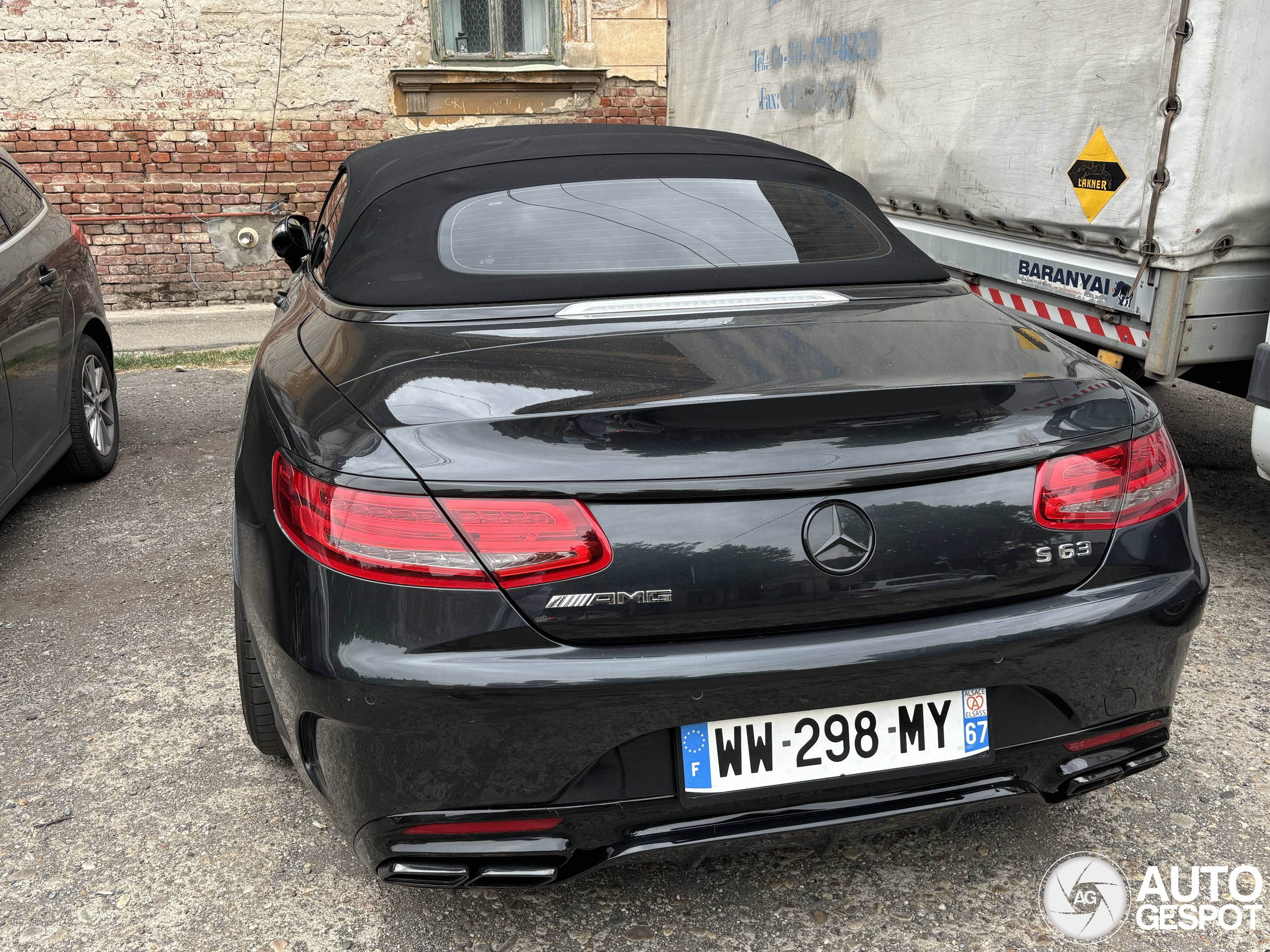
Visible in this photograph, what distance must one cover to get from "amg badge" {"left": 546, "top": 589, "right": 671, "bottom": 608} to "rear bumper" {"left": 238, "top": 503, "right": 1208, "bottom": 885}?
2.8 inches

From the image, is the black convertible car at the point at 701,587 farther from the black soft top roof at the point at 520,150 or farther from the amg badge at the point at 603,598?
the black soft top roof at the point at 520,150

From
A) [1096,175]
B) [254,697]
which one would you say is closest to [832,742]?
[254,697]

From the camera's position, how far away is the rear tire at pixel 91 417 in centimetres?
464

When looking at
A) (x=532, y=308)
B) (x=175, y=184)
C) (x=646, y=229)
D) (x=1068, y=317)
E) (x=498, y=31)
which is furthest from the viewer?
(x=498, y=31)

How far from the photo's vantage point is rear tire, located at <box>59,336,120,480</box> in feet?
15.2

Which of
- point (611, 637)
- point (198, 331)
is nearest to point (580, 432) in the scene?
point (611, 637)

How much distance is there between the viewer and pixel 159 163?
8688 millimetres

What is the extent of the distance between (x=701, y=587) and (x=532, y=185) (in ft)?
4.70

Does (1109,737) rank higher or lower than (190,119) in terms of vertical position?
lower

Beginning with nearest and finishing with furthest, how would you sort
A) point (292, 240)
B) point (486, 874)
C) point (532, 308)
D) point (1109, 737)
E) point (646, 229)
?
point (486, 874)
point (1109, 737)
point (532, 308)
point (646, 229)
point (292, 240)

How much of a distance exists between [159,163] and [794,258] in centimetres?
758

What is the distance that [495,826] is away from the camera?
1.78 m

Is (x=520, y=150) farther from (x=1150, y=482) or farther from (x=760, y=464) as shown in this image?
(x=1150, y=482)

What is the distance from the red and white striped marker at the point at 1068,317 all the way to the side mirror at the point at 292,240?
7.17 feet
